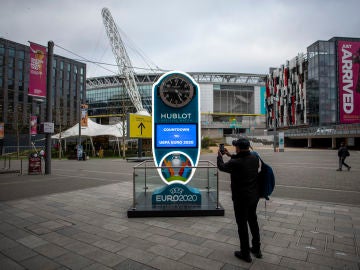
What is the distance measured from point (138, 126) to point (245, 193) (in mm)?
23425

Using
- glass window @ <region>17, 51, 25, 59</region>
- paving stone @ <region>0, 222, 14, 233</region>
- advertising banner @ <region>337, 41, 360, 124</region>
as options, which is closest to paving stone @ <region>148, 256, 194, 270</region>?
paving stone @ <region>0, 222, 14, 233</region>

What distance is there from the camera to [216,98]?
100375 mm

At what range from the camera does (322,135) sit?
1822 inches

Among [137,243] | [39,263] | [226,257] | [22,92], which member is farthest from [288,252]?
[22,92]

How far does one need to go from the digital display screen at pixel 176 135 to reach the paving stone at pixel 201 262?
3410 mm

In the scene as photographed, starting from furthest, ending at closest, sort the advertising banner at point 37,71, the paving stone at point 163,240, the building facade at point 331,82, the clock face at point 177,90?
the building facade at point 331,82 < the advertising banner at point 37,71 < the clock face at point 177,90 < the paving stone at point 163,240

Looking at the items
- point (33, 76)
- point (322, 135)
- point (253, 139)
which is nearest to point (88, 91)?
point (253, 139)

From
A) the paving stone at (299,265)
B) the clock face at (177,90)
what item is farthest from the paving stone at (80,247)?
the clock face at (177,90)

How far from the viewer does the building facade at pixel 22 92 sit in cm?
5284

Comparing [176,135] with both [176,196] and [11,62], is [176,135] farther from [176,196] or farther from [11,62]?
[11,62]

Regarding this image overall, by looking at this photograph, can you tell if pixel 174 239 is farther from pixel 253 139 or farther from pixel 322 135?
pixel 253 139

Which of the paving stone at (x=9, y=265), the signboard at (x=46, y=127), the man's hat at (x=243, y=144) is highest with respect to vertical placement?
the signboard at (x=46, y=127)

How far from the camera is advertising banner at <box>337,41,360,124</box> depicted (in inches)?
2168

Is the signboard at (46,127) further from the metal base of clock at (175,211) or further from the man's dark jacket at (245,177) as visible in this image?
the man's dark jacket at (245,177)
